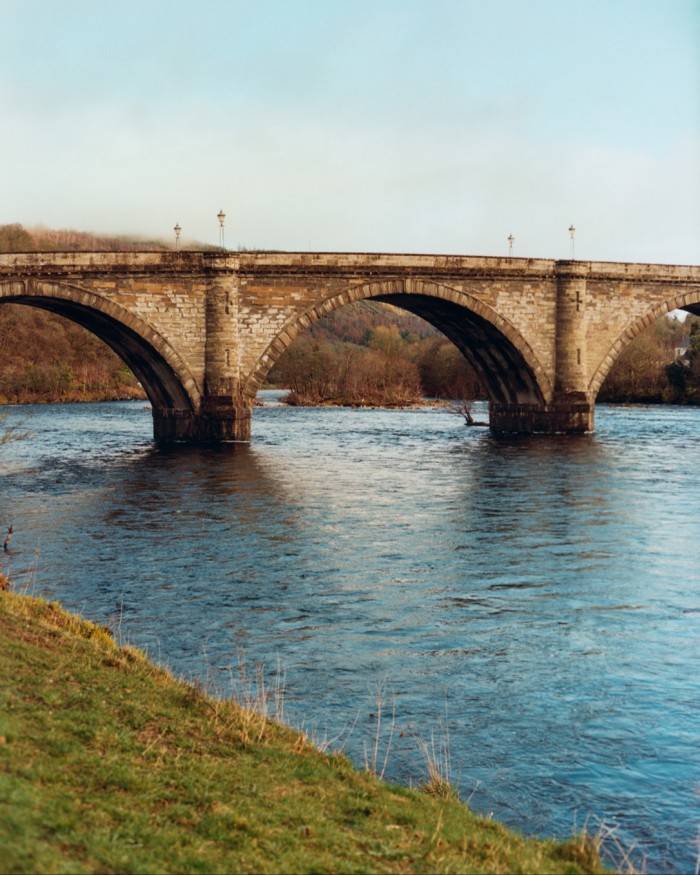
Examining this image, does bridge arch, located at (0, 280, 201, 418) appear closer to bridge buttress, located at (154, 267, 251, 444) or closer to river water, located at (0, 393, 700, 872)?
bridge buttress, located at (154, 267, 251, 444)

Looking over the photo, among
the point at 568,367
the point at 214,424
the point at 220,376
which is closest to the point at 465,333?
the point at 568,367

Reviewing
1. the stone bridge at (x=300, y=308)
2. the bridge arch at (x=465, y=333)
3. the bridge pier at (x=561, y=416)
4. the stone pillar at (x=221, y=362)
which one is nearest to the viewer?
the stone bridge at (x=300, y=308)

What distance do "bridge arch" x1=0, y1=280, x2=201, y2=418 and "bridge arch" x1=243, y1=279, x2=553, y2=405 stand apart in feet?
11.0

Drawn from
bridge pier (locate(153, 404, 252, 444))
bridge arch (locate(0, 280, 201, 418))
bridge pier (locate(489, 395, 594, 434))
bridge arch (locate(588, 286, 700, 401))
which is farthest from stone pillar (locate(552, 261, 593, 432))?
bridge arch (locate(0, 280, 201, 418))

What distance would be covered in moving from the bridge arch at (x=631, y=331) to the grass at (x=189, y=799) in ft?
156

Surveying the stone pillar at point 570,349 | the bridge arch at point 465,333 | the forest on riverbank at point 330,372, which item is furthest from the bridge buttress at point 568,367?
the forest on riverbank at point 330,372

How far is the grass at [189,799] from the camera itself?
660cm

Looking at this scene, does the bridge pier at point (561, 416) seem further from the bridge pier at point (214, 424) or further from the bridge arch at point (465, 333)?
the bridge pier at point (214, 424)

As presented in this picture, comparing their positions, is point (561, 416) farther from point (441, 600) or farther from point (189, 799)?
point (189, 799)

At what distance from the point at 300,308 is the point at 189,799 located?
133ft

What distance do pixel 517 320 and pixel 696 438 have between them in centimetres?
1195

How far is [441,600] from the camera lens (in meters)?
18.3

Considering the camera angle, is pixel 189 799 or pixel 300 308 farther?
pixel 300 308

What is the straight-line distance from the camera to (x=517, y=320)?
52375 millimetres
